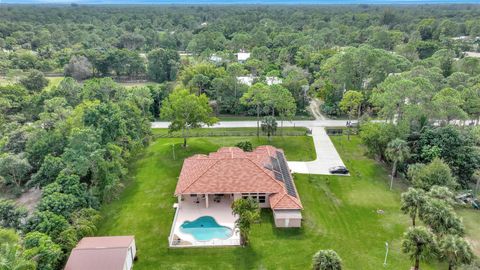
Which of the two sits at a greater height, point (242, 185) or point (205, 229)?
point (242, 185)

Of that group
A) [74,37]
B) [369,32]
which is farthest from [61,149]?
[369,32]

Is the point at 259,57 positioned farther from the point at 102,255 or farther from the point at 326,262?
the point at 326,262

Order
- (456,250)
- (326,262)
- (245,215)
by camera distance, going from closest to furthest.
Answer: (456,250) < (326,262) < (245,215)

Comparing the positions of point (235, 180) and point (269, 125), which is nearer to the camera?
point (235, 180)

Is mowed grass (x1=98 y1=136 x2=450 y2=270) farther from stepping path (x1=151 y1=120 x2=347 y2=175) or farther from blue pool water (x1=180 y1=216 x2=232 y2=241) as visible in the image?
blue pool water (x1=180 y1=216 x2=232 y2=241)

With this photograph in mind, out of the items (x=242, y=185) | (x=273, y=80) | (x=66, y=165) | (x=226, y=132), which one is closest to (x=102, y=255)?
(x=66, y=165)

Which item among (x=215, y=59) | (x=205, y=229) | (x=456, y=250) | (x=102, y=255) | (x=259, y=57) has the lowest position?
(x=205, y=229)
